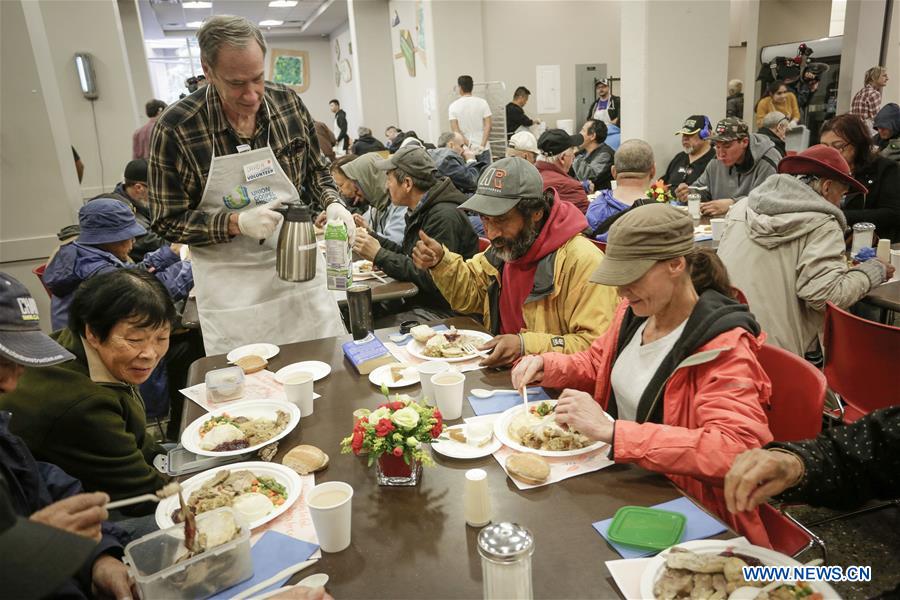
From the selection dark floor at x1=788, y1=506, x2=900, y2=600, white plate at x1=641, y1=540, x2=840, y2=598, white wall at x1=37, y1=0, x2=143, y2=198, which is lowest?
dark floor at x1=788, y1=506, x2=900, y2=600

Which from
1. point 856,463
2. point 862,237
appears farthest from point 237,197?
point 862,237

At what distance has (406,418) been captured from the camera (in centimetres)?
149

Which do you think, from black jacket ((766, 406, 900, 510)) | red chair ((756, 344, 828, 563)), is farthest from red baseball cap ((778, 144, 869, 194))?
black jacket ((766, 406, 900, 510))

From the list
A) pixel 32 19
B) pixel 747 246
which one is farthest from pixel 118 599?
pixel 32 19

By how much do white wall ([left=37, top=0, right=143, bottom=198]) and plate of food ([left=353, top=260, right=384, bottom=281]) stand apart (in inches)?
212

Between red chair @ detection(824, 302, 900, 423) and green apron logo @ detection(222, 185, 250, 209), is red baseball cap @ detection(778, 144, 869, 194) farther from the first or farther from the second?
green apron logo @ detection(222, 185, 250, 209)

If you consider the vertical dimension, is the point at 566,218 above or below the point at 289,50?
below

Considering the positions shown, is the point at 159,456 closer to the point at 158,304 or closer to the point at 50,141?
the point at 158,304

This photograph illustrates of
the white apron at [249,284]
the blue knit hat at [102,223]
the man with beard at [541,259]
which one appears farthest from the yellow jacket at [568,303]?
the blue knit hat at [102,223]

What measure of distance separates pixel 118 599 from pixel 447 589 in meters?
0.79

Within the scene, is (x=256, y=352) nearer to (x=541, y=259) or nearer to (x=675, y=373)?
(x=541, y=259)

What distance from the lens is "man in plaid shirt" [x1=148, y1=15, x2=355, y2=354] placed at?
251cm

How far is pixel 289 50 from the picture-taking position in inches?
778

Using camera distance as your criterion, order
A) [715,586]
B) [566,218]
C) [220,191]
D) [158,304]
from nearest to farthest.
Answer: [715,586] < [158,304] < [566,218] < [220,191]
